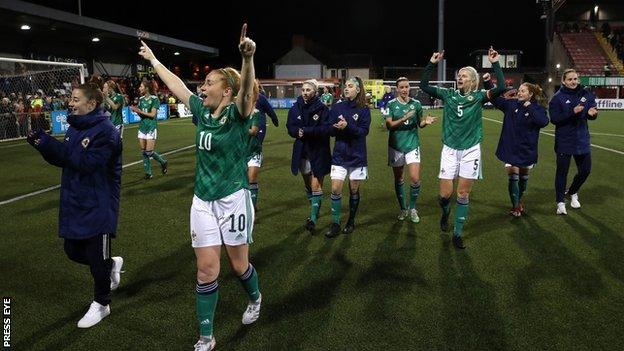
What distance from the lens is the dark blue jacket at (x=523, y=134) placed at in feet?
24.9

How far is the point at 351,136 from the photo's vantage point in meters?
6.60

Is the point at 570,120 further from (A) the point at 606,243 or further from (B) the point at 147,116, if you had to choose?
(B) the point at 147,116

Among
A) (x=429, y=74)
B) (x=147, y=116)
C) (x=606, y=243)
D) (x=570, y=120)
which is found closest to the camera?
(x=606, y=243)

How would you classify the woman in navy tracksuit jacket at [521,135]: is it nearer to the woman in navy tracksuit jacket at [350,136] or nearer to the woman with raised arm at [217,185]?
the woman in navy tracksuit jacket at [350,136]

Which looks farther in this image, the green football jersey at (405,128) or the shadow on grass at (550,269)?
the green football jersey at (405,128)

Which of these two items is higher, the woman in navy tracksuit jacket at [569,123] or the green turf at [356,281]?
the woman in navy tracksuit jacket at [569,123]

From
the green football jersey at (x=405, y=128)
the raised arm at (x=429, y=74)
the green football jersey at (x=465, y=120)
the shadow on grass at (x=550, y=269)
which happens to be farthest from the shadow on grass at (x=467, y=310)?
the raised arm at (x=429, y=74)

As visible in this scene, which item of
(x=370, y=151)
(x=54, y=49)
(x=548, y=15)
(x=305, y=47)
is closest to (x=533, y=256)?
(x=370, y=151)

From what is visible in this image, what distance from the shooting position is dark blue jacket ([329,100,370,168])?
6.55 metres

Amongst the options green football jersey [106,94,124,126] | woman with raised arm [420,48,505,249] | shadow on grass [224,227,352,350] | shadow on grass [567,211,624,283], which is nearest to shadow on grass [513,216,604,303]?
shadow on grass [567,211,624,283]

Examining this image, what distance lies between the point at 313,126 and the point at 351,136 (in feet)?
1.73

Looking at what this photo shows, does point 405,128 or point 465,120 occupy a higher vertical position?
point 465,120

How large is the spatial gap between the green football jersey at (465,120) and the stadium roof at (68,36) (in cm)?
2291

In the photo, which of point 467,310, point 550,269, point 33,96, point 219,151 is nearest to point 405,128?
point 550,269
